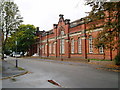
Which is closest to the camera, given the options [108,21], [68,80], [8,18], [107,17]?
[68,80]

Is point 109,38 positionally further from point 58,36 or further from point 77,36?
point 58,36

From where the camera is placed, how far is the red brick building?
27.3 m

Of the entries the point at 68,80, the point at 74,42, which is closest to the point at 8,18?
the point at 74,42

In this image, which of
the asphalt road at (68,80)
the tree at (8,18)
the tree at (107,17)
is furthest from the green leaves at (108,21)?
the tree at (8,18)

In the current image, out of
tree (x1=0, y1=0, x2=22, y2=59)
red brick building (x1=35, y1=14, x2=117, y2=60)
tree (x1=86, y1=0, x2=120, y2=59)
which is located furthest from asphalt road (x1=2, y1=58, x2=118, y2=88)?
tree (x1=0, y1=0, x2=22, y2=59)

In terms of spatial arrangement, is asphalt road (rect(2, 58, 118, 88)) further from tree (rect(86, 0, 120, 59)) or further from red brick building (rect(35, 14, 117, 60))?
red brick building (rect(35, 14, 117, 60))

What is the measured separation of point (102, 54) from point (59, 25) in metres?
19.0

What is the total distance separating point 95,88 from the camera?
714cm

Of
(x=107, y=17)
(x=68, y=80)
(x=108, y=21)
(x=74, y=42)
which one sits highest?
(x=107, y=17)

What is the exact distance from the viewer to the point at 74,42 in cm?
3447

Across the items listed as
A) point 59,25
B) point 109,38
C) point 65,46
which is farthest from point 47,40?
point 109,38

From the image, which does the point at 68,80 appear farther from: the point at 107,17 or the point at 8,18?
the point at 8,18

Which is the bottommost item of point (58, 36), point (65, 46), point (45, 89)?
Answer: point (45, 89)

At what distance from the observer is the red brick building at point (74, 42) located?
89.5ft
